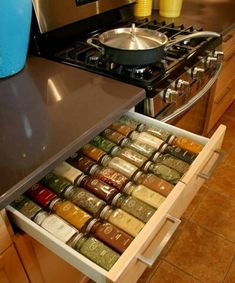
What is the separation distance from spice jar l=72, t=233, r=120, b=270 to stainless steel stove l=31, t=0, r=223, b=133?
46 centimetres

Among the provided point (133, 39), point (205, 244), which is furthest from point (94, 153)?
point (205, 244)

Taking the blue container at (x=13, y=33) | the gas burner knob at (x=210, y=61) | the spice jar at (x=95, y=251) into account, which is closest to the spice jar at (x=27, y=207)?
the spice jar at (x=95, y=251)

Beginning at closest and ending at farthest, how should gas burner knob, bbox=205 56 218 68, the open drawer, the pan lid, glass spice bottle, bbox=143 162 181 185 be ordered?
the open drawer
glass spice bottle, bbox=143 162 181 185
the pan lid
gas burner knob, bbox=205 56 218 68

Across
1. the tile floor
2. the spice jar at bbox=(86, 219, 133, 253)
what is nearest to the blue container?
the spice jar at bbox=(86, 219, 133, 253)

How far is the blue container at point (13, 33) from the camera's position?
804 mm

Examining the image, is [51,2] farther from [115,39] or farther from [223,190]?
[223,190]

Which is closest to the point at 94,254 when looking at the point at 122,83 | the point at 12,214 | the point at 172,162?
the point at 12,214

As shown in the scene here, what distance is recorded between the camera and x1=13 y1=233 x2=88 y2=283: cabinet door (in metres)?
0.66

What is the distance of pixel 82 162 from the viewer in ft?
2.46

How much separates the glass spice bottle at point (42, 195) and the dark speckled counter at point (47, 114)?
0.29ft

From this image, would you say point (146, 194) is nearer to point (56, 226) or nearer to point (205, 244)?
point (56, 226)

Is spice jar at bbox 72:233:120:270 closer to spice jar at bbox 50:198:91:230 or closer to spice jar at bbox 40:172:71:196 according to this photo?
spice jar at bbox 50:198:91:230

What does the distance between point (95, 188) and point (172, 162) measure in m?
0.22

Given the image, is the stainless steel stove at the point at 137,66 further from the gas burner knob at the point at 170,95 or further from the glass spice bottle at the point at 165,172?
the glass spice bottle at the point at 165,172
